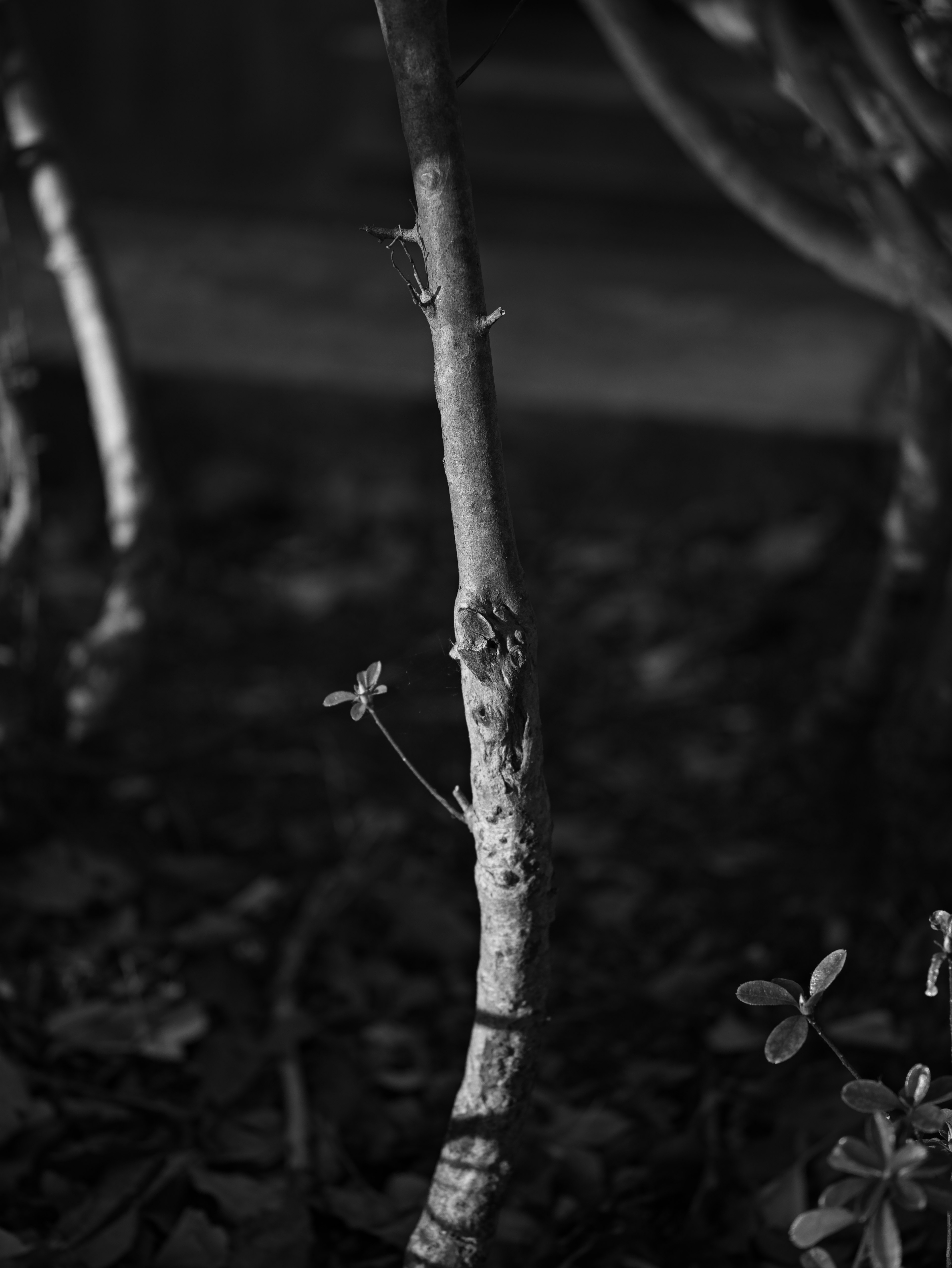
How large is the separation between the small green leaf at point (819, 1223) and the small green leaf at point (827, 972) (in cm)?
16

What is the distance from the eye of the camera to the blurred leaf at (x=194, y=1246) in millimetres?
1338

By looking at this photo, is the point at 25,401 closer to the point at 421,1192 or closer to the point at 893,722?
the point at 421,1192

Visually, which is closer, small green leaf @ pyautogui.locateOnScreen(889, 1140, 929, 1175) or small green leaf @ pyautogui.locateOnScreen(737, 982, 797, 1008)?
small green leaf @ pyautogui.locateOnScreen(889, 1140, 929, 1175)

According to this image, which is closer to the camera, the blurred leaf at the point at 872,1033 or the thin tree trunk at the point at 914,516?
the blurred leaf at the point at 872,1033

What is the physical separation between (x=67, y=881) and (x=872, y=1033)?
3.46ft

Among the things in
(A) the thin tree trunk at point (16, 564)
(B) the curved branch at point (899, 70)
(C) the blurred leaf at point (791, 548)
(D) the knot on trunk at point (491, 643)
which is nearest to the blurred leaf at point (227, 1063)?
(A) the thin tree trunk at point (16, 564)

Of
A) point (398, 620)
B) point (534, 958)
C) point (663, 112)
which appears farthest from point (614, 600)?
point (534, 958)

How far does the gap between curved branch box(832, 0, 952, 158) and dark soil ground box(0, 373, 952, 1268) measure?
0.89 m

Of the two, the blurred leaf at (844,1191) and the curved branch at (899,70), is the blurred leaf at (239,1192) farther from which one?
the curved branch at (899,70)

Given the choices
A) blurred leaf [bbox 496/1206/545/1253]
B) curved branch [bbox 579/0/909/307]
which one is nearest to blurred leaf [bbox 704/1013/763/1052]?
blurred leaf [bbox 496/1206/545/1253]

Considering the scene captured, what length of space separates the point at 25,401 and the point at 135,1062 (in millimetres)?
944

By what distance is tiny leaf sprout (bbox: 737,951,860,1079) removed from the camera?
982 mm

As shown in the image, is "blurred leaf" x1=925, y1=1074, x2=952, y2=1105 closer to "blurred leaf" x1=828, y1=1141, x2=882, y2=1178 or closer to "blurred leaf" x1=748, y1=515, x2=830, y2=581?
"blurred leaf" x1=828, y1=1141, x2=882, y2=1178

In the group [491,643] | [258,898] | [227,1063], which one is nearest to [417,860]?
[258,898]
